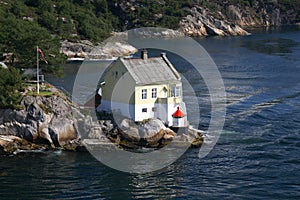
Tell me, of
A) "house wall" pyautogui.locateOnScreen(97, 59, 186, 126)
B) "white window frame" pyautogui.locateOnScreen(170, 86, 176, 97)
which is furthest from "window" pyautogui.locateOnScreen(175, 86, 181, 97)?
A: "house wall" pyautogui.locateOnScreen(97, 59, 186, 126)

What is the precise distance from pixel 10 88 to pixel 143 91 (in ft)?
42.6

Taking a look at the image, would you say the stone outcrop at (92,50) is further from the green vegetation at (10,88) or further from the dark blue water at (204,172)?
the green vegetation at (10,88)

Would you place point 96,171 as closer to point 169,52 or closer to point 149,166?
point 149,166

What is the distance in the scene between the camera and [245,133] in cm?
5653

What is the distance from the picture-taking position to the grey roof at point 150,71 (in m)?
51.7

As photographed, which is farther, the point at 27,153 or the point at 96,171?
the point at 27,153

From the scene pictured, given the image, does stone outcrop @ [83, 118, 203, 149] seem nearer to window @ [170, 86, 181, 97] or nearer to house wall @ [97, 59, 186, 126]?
house wall @ [97, 59, 186, 126]

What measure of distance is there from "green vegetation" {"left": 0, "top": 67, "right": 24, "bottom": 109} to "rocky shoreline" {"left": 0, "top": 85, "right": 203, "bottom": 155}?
698 millimetres

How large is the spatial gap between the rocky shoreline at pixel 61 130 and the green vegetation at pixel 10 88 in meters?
0.70

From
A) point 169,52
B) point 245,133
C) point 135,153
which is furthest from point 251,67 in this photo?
point 135,153

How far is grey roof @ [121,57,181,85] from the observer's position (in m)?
51.7

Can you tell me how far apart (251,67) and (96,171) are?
6825 centimetres

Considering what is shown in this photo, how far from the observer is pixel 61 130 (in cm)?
5016

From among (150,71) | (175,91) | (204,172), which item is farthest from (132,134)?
(204,172)
